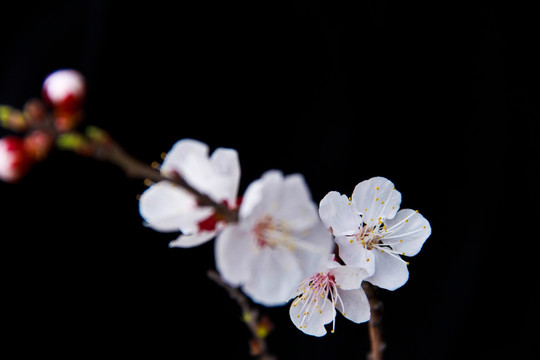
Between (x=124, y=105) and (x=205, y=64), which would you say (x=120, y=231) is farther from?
(x=205, y=64)

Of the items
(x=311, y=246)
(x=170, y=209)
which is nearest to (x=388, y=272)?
(x=311, y=246)

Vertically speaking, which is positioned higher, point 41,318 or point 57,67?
point 57,67

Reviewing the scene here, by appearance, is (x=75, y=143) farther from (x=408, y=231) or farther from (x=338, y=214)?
(x=408, y=231)

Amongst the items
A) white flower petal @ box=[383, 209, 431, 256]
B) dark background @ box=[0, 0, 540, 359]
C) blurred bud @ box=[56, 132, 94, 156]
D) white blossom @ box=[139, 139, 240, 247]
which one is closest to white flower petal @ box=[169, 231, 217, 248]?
white blossom @ box=[139, 139, 240, 247]

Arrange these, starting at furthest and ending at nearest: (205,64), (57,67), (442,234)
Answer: (442,234)
(205,64)
(57,67)

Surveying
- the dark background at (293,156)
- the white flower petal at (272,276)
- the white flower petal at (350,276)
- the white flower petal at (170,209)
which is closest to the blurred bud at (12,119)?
the white flower petal at (170,209)

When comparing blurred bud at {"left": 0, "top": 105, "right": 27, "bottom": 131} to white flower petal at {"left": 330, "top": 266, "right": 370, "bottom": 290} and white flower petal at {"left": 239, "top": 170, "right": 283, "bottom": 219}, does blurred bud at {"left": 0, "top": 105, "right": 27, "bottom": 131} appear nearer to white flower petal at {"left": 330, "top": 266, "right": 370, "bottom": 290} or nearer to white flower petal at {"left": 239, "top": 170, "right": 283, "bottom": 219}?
white flower petal at {"left": 239, "top": 170, "right": 283, "bottom": 219}

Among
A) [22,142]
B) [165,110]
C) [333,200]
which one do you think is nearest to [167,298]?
[165,110]
